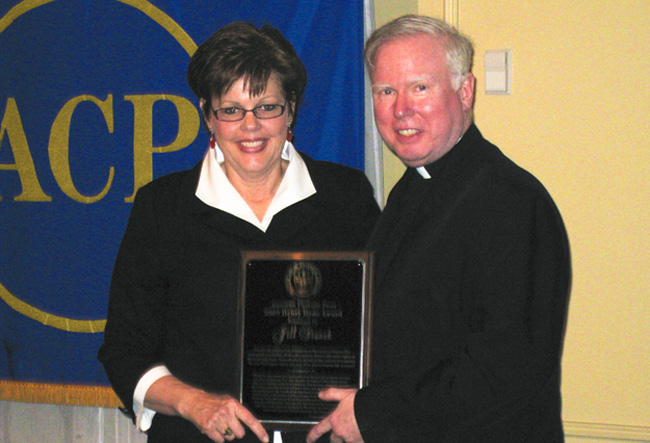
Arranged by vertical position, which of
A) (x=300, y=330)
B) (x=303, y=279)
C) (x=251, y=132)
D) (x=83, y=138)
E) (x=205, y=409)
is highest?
(x=83, y=138)

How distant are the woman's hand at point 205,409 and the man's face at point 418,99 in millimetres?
729

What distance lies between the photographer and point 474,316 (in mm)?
1413

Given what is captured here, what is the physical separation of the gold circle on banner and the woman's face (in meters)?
0.93

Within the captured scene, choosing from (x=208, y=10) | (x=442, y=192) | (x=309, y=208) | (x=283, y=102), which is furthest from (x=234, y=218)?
(x=208, y=10)

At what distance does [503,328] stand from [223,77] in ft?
3.24

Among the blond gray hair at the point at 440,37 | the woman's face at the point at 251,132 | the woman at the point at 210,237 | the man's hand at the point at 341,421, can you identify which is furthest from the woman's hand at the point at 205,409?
the blond gray hair at the point at 440,37

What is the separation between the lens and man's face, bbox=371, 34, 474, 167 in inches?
58.1

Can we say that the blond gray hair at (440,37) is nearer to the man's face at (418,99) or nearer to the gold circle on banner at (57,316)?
the man's face at (418,99)

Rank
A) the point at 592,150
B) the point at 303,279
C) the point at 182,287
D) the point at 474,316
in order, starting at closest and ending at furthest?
the point at 474,316 < the point at 303,279 < the point at 182,287 < the point at 592,150

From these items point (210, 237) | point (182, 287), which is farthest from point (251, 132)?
point (182, 287)

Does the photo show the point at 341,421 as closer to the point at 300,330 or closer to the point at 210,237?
the point at 300,330

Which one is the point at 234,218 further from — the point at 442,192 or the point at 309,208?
the point at 442,192

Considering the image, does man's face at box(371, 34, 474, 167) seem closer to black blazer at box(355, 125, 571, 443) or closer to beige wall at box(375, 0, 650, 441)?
black blazer at box(355, 125, 571, 443)

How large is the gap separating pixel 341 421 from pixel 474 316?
1.22 feet
